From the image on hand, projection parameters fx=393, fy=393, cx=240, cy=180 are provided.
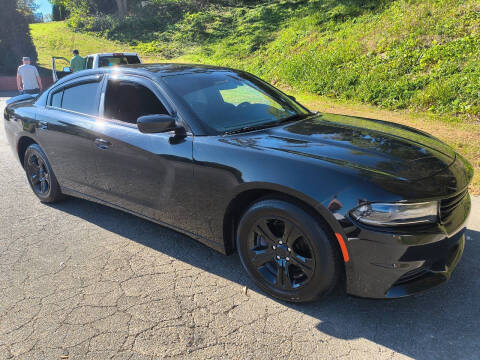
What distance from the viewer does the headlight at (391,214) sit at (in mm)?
2285

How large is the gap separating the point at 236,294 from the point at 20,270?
6.16 feet

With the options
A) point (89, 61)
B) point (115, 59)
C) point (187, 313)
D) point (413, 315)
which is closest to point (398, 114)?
point (413, 315)

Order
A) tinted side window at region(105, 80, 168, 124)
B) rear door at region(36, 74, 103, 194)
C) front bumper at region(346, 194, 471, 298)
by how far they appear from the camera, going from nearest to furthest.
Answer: front bumper at region(346, 194, 471, 298) → tinted side window at region(105, 80, 168, 124) → rear door at region(36, 74, 103, 194)

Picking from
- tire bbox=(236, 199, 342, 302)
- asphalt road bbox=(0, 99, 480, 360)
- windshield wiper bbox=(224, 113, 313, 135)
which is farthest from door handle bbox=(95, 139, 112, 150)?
tire bbox=(236, 199, 342, 302)

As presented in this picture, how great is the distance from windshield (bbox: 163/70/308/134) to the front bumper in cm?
143

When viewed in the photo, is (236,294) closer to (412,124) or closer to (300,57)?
(412,124)

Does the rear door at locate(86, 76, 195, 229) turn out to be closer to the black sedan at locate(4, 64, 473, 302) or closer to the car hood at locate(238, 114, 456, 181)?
the black sedan at locate(4, 64, 473, 302)

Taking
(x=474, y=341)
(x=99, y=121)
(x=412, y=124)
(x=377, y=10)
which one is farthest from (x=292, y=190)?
(x=377, y=10)

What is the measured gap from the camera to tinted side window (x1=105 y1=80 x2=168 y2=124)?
349 cm

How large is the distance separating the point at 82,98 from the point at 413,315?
3.68 meters

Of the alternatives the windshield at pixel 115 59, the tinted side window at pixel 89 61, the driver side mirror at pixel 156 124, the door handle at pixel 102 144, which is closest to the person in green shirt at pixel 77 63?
the tinted side window at pixel 89 61

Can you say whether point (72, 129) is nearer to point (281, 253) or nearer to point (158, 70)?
point (158, 70)

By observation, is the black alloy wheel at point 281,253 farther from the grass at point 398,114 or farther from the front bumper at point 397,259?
the grass at point 398,114

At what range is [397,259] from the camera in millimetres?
2287
